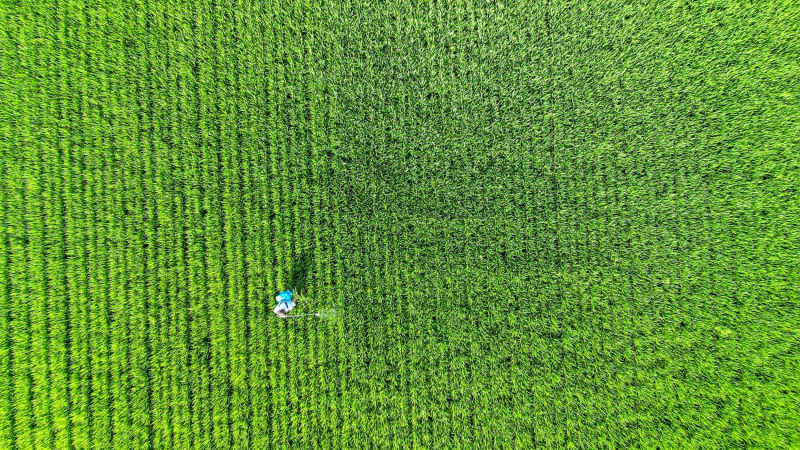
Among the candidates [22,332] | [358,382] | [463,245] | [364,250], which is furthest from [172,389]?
[463,245]

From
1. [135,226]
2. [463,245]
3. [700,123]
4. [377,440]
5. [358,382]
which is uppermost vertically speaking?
[700,123]

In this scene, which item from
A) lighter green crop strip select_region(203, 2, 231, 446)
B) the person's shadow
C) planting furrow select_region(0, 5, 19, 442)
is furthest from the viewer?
A: the person's shadow

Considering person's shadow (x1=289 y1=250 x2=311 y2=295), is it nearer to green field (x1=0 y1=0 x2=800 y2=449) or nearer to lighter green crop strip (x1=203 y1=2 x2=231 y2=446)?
green field (x1=0 y1=0 x2=800 y2=449)

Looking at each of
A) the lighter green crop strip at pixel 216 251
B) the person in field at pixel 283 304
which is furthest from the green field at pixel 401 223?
the person in field at pixel 283 304

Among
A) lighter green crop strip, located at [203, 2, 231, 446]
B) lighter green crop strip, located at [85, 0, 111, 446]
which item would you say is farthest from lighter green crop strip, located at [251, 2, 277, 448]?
lighter green crop strip, located at [85, 0, 111, 446]

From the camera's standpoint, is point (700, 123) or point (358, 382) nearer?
point (358, 382)

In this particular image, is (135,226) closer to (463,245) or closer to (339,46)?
(339,46)
